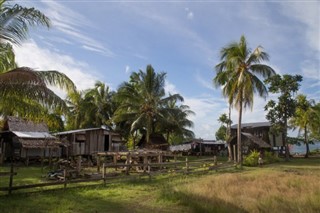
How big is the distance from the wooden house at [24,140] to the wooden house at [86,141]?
1.55 meters

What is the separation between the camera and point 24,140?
2484 centimetres

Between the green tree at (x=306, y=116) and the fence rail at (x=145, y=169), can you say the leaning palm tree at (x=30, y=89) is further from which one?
the green tree at (x=306, y=116)

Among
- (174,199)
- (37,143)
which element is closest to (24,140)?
(37,143)

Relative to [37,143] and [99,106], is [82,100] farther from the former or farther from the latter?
[37,143]

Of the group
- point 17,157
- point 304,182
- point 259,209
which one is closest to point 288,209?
point 259,209

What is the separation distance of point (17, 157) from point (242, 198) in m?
21.6

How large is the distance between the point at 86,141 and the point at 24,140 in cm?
592

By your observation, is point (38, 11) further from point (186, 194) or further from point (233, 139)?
point (233, 139)

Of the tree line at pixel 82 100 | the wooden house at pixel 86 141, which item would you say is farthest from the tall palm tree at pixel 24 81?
the wooden house at pixel 86 141

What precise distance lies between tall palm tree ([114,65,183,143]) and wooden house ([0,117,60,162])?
7.90 metres

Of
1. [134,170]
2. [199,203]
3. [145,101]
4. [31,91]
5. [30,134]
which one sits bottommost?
[199,203]

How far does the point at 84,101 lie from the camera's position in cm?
3934

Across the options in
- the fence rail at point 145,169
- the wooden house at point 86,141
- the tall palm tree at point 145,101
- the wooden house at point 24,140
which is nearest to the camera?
the fence rail at point 145,169

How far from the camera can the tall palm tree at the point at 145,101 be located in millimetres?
32281
